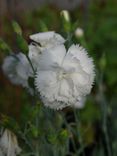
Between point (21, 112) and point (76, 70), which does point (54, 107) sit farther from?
point (21, 112)

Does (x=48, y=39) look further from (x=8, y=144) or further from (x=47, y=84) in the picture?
(x=8, y=144)

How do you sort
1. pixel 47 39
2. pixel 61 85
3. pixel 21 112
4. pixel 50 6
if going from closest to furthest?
pixel 61 85 < pixel 47 39 < pixel 21 112 < pixel 50 6

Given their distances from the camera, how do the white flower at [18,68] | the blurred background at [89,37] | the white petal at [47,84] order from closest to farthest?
the white petal at [47,84] < the white flower at [18,68] < the blurred background at [89,37]

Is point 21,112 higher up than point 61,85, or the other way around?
point 21,112

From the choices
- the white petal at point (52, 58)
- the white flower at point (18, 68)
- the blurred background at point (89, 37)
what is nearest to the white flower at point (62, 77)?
the white petal at point (52, 58)

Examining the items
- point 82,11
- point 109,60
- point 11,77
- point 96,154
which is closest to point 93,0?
point 82,11

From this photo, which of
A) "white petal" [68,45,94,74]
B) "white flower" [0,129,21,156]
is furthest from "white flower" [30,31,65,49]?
"white flower" [0,129,21,156]

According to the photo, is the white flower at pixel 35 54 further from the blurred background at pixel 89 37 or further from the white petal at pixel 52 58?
the blurred background at pixel 89 37
